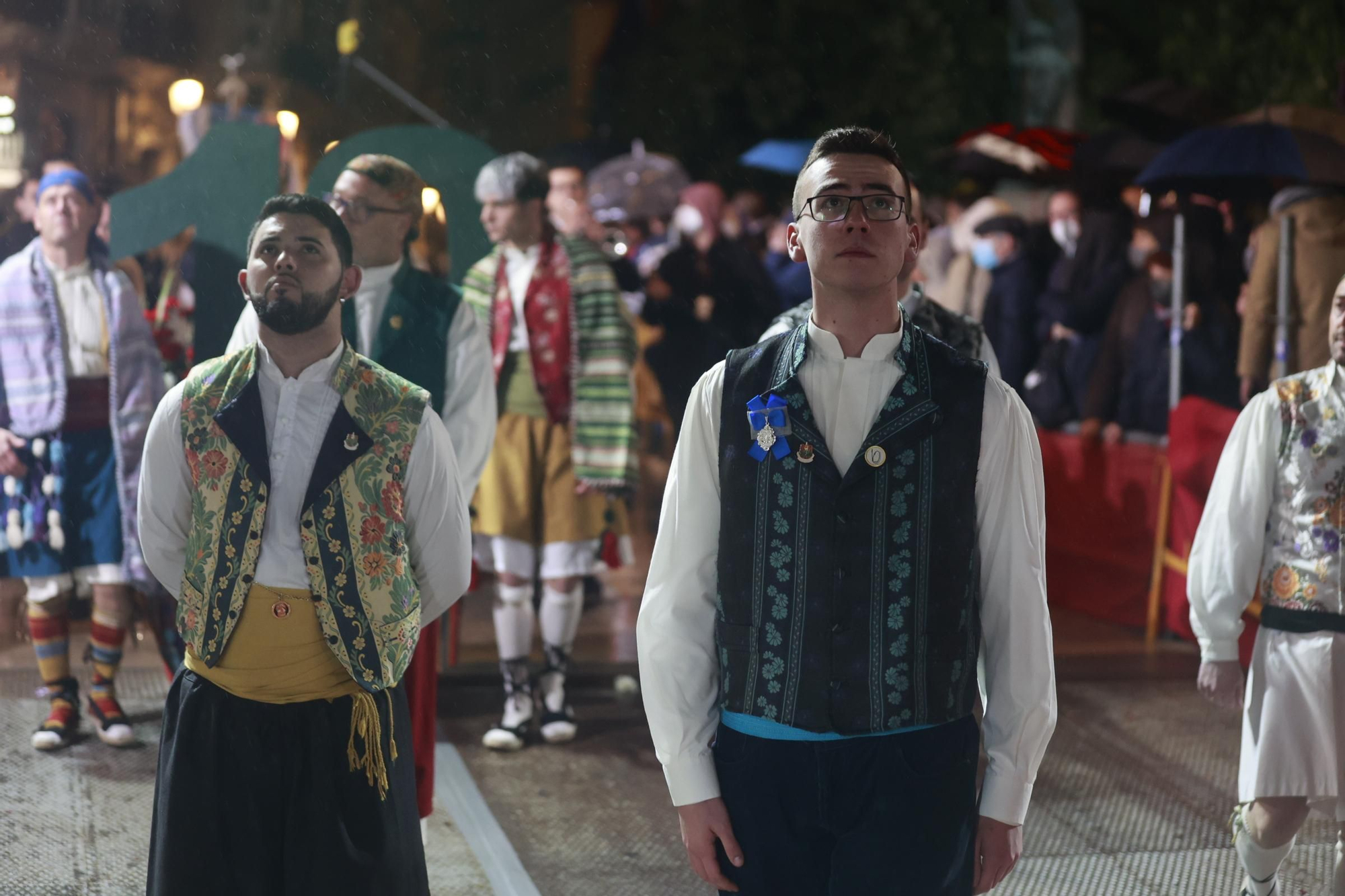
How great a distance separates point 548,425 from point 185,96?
1.71 metres

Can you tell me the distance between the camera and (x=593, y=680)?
6.04 m

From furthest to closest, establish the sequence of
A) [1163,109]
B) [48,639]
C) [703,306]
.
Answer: [1163,109] < [703,306] < [48,639]

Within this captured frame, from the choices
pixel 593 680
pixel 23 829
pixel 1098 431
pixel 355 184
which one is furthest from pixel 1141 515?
pixel 23 829

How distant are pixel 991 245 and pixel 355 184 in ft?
17.5

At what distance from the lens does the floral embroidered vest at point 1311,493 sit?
3.26m

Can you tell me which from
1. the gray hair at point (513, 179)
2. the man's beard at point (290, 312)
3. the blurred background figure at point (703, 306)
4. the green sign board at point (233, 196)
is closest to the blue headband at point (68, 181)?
the green sign board at point (233, 196)

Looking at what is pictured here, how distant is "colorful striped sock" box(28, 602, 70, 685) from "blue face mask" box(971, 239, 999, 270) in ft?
17.9

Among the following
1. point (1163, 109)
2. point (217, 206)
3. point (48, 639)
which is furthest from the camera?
point (1163, 109)

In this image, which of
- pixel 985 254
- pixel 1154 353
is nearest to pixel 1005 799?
pixel 1154 353

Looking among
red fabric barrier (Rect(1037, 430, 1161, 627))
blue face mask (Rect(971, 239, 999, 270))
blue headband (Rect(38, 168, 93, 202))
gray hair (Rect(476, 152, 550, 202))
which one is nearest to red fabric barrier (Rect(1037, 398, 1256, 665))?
red fabric barrier (Rect(1037, 430, 1161, 627))

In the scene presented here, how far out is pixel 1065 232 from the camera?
8312mm

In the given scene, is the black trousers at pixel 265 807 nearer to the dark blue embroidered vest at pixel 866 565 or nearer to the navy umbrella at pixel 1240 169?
the dark blue embroidered vest at pixel 866 565

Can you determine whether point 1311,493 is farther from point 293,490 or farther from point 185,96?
point 185,96

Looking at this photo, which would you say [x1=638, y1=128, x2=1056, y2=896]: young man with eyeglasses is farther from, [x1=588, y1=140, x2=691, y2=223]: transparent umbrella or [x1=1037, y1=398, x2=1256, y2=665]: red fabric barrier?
[x1=588, y1=140, x2=691, y2=223]: transparent umbrella
